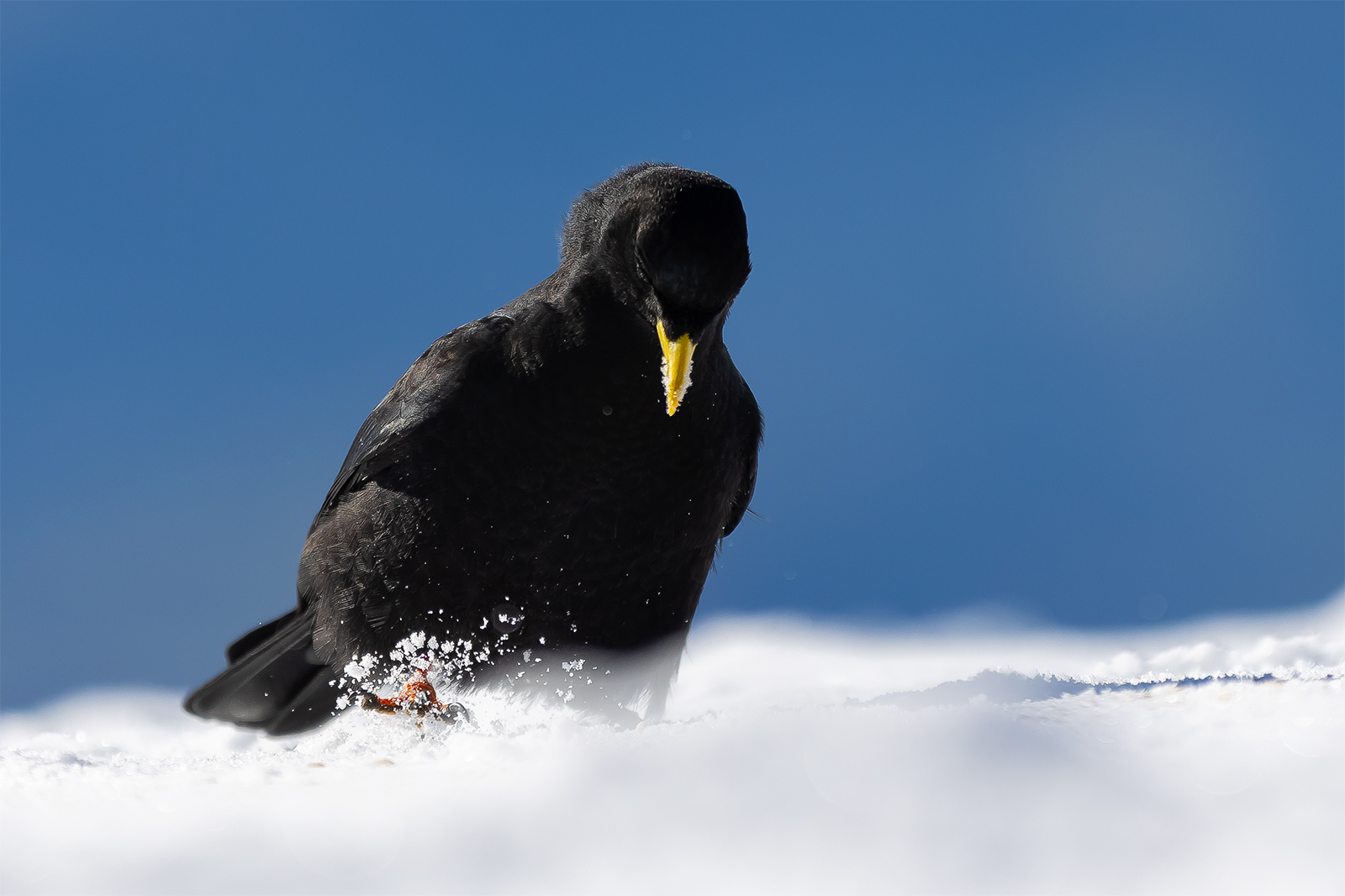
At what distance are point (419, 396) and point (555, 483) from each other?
2.56ft

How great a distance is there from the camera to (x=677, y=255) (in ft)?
12.7

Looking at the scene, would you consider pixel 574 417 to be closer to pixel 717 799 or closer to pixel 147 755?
pixel 717 799

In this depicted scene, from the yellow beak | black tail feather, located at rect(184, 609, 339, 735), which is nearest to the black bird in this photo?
the yellow beak

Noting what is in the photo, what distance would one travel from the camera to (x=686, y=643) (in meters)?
5.09

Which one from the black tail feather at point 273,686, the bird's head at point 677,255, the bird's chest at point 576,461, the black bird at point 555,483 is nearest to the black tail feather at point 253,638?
the black tail feather at point 273,686

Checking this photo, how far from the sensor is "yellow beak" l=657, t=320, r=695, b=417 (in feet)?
13.1

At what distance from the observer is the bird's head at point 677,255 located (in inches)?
152

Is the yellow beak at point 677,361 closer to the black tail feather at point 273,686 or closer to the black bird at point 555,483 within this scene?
the black bird at point 555,483

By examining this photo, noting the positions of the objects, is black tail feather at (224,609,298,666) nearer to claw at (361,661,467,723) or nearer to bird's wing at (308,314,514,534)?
bird's wing at (308,314,514,534)

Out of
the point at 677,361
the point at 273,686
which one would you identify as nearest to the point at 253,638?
the point at 273,686

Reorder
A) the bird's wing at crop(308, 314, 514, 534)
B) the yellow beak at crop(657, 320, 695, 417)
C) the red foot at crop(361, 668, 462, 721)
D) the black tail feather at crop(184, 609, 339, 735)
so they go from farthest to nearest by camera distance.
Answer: the black tail feather at crop(184, 609, 339, 735) < the red foot at crop(361, 668, 462, 721) < the bird's wing at crop(308, 314, 514, 534) < the yellow beak at crop(657, 320, 695, 417)

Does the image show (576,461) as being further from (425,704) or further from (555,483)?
(425,704)

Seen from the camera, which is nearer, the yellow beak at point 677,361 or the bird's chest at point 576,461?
the yellow beak at point 677,361

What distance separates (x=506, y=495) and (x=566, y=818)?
180cm
